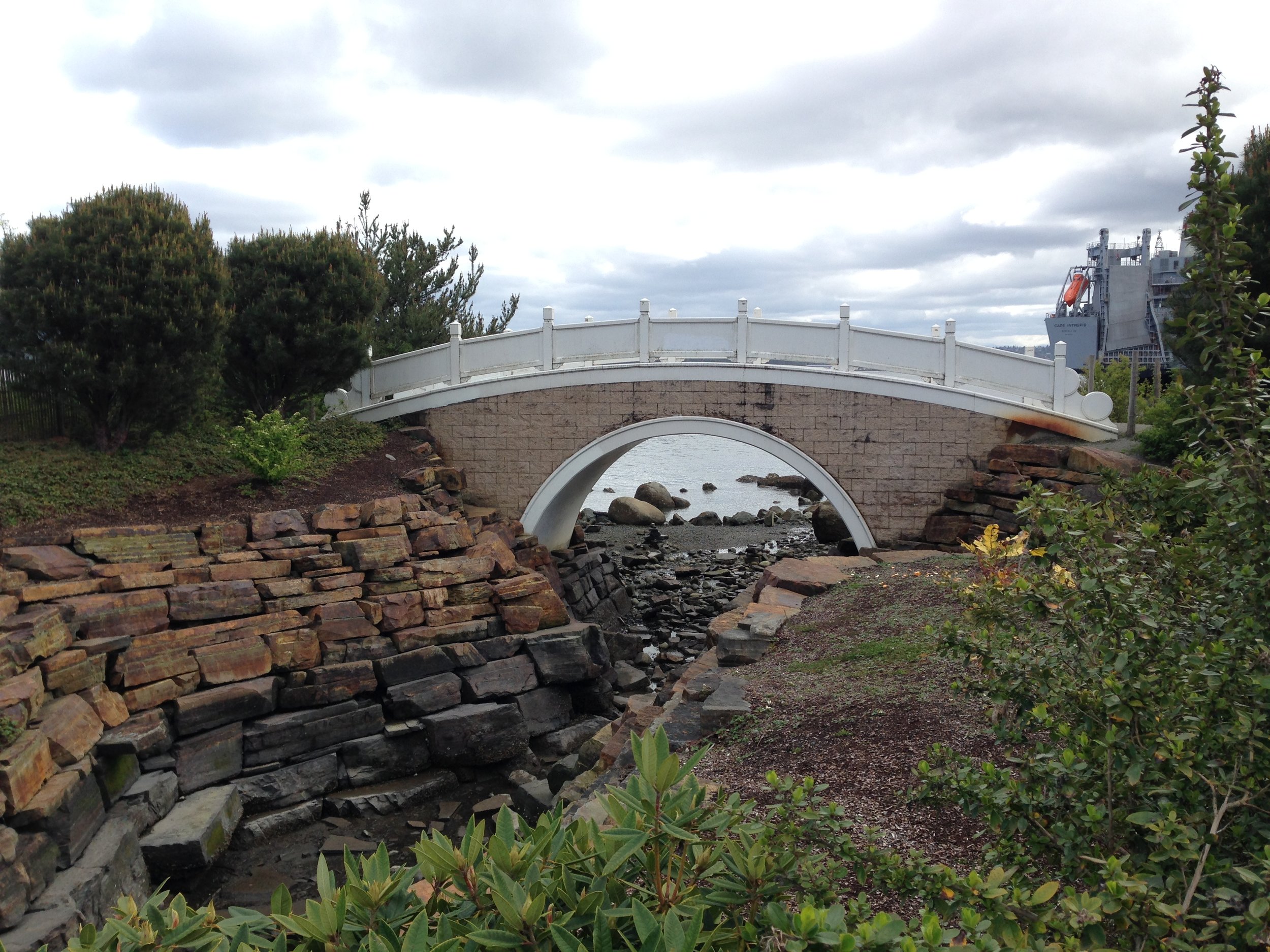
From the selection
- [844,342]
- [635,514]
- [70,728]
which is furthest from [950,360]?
[635,514]

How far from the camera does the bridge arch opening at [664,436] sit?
13078mm

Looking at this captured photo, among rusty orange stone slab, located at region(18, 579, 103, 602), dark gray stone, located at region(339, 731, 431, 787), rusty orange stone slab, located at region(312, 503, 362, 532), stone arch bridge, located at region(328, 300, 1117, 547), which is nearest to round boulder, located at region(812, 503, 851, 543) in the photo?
stone arch bridge, located at region(328, 300, 1117, 547)

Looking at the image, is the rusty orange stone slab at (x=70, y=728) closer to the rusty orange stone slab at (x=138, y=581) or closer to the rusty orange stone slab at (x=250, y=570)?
the rusty orange stone slab at (x=138, y=581)

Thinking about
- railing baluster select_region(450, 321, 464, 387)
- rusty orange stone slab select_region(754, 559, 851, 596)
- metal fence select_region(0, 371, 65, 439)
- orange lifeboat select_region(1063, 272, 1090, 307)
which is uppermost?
orange lifeboat select_region(1063, 272, 1090, 307)

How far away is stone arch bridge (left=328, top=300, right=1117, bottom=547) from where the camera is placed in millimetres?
12656

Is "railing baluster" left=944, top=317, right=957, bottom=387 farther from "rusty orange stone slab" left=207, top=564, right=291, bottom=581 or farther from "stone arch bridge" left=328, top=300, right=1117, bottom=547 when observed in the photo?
"rusty orange stone slab" left=207, top=564, right=291, bottom=581

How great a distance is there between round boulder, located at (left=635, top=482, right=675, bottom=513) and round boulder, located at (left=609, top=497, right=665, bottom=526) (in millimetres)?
1817

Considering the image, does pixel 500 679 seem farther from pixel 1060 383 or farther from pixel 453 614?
pixel 1060 383

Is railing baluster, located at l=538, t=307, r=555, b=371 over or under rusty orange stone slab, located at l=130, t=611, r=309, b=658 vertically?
over

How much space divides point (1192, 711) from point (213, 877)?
303 inches

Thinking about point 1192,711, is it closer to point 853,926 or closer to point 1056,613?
point 1056,613

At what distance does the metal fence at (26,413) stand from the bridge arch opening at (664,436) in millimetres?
6300

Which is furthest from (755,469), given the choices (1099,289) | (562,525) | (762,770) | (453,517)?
(762,770)

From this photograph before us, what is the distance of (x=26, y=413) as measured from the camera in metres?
10.9
